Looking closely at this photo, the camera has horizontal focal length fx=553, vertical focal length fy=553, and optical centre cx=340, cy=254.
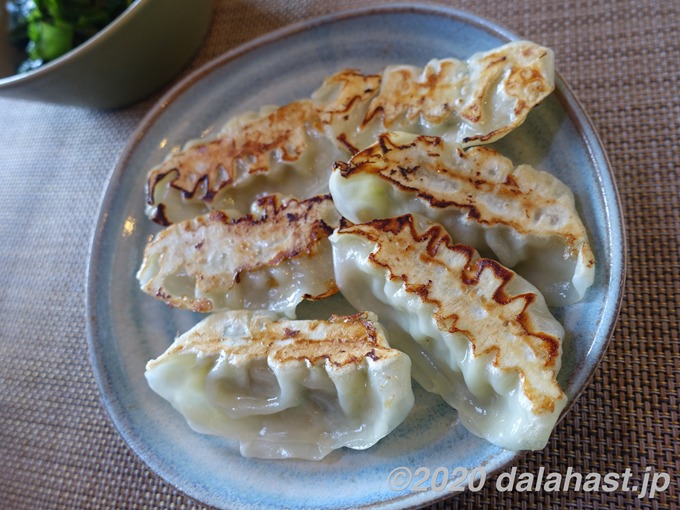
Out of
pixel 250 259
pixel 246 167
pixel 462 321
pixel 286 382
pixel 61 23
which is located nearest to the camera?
pixel 462 321

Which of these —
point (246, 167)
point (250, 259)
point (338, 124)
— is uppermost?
point (338, 124)

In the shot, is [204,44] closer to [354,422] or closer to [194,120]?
[194,120]

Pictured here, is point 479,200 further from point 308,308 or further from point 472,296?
point 308,308

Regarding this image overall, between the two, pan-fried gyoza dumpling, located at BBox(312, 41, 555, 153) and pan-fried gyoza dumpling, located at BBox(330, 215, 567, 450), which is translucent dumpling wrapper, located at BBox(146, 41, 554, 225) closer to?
pan-fried gyoza dumpling, located at BBox(312, 41, 555, 153)

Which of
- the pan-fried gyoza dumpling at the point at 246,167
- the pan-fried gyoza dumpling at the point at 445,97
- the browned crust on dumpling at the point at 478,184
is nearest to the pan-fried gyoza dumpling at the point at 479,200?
the browned crust on dumpling at the point at 478,184

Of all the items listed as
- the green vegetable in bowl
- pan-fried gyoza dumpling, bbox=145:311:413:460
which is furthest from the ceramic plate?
the green vegetable in bowl

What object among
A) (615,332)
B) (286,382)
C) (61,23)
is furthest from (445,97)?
(61,23)

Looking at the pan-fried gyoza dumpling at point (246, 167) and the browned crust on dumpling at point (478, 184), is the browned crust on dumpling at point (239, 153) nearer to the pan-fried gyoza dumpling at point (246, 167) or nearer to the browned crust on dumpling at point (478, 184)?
the pan-fried gyoza dumpling at point (246, 167)
